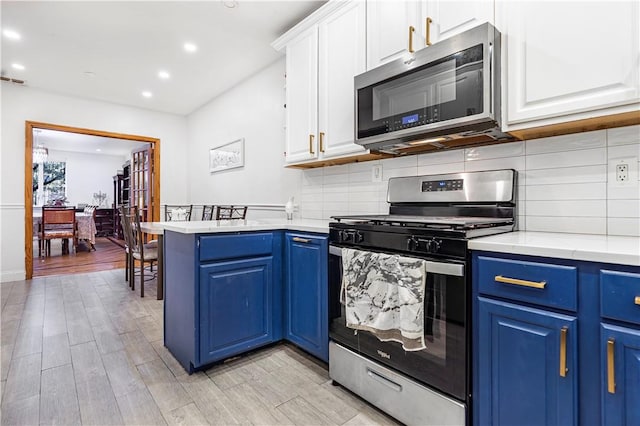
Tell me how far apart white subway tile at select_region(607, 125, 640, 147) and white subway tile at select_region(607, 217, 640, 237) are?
333 millimetres

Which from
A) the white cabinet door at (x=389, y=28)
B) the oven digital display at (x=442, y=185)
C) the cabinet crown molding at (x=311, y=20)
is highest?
the cabinet crown molding at (x=311, y=20)

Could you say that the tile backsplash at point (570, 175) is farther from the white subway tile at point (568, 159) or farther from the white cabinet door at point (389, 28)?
the white cabinet door at point (389, 28)

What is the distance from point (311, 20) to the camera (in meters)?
2.43

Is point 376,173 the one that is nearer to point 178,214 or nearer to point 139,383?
point 139,383

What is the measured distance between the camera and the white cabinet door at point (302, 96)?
244 cm

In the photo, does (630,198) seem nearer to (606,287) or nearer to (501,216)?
(501,216)

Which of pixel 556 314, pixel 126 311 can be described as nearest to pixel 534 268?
pixel 556 314

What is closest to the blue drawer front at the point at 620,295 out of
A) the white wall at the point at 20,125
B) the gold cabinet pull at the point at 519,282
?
the gold cabinet pull at the point at 519,282

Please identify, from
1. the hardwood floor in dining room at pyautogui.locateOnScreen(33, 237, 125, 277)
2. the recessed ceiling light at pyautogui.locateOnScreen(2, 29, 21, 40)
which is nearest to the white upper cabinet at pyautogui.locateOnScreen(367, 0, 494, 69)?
the recessed ceiling light at pyautogui.locateOnScreen(2, 29, 21, 40)

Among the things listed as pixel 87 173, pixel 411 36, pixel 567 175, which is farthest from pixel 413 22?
pixel 87 173

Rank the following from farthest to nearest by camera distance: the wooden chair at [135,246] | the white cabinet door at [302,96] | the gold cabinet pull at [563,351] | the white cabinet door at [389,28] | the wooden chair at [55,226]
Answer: the wooden chair at [55,226]
the wooden chair at [135,246]
the white cabinet door at [302,96]
the white cabinet door at [389,28]
the gold cabinet pull at [563,351]

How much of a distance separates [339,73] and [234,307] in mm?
1738

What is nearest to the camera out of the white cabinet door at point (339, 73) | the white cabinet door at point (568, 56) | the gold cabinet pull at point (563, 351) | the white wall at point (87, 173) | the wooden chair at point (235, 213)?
the gold cabinet pull at point (563, 351)

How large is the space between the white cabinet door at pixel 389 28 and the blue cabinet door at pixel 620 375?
155 cm
